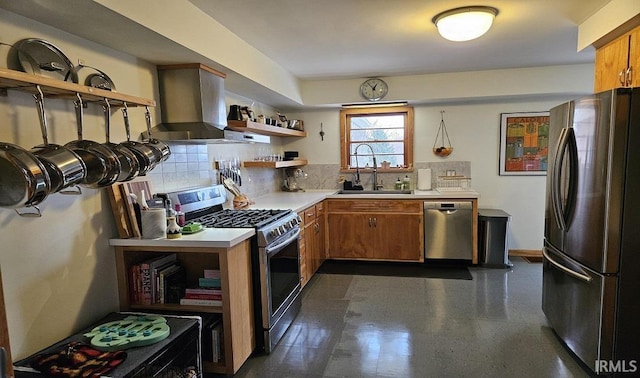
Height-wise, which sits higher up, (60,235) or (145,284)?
(60,235)

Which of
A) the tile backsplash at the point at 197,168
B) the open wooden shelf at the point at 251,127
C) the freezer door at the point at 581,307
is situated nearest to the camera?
the freezer door at the point at 581,307

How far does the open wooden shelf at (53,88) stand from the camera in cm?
140

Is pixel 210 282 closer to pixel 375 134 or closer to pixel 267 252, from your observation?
pixel 267 252

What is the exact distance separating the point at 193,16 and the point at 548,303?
3.08m

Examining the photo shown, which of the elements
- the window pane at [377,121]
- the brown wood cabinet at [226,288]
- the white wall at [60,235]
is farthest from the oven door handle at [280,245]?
the window pane at [377,121]

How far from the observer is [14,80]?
1.40m

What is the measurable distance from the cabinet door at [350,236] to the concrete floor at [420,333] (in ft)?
2.05

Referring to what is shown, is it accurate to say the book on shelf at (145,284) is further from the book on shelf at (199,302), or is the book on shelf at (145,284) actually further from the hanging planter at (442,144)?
the hanging planter at (442,144)

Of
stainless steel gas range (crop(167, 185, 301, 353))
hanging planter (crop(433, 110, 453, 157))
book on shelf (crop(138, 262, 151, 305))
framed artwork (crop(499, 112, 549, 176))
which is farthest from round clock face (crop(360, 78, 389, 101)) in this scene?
book on shelf (crop(138, 262, 151, 305))

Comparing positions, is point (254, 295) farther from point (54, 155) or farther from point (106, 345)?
point (54, 155)

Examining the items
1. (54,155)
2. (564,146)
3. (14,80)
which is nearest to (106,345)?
(54,155)

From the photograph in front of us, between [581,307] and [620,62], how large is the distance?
60.2 inches

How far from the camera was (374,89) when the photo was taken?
14.4 ft

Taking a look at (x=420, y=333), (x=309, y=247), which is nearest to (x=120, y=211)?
(x=309, y=247)
